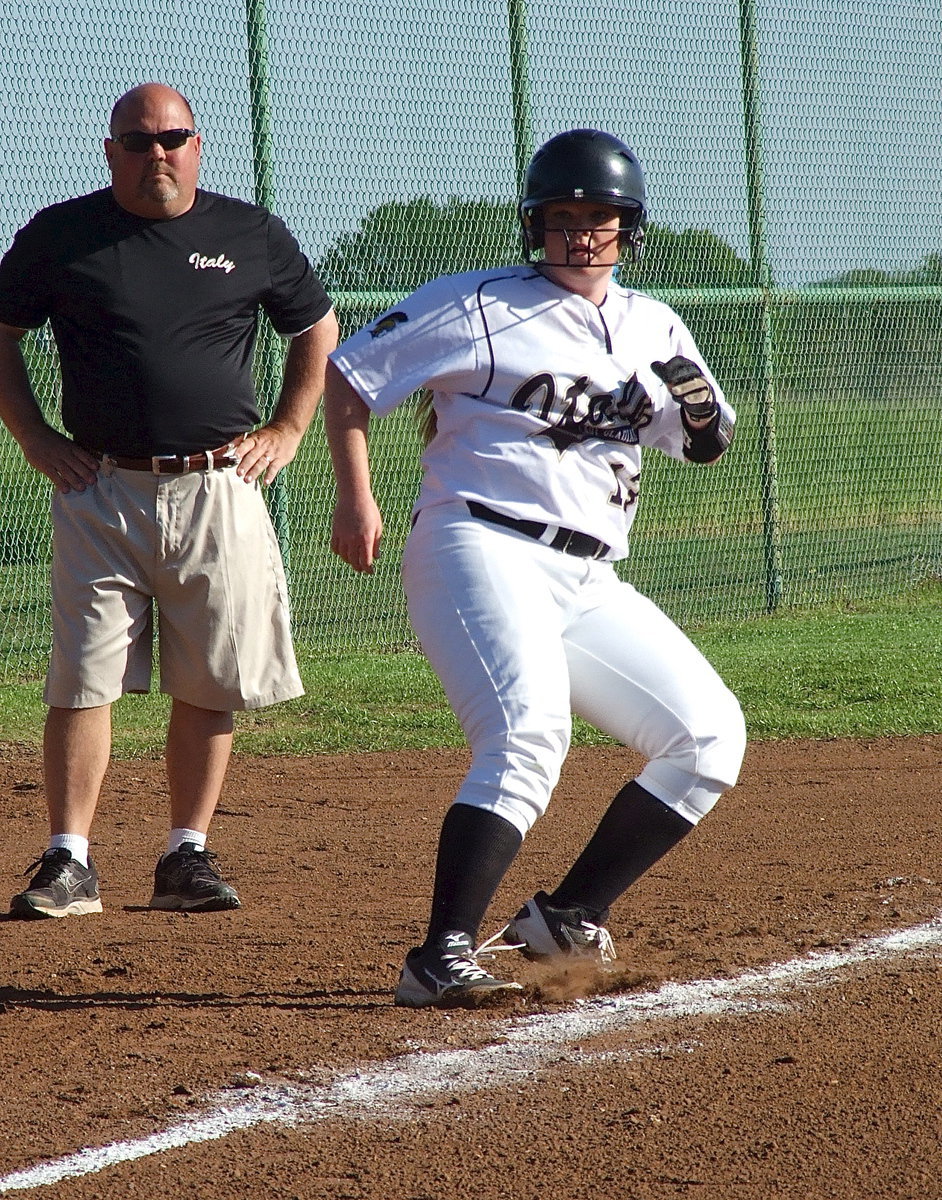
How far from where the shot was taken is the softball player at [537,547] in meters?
3.13

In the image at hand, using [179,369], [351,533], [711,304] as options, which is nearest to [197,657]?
[179,369]

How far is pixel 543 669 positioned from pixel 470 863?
16.3 inches

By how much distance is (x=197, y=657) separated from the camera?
13.6 feet

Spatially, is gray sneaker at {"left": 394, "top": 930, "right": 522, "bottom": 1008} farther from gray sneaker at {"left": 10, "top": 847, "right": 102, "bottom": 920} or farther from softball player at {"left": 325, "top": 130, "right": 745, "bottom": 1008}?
gray sneaker at {"left": 10, "top": 847, "right": 102, "bottom": 920}

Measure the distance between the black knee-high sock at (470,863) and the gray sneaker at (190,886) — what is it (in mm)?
1119

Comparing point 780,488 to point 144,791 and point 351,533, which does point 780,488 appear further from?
point 351,533

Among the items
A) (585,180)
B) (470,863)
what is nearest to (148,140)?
(585,180)

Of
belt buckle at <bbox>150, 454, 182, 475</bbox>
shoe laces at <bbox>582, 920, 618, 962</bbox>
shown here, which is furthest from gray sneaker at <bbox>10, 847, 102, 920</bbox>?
shoe laces at <bbox>582, 920, 618, 962</bbox>

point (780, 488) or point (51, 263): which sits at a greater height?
point (51, 263)

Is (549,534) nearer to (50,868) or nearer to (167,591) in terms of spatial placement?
(167,591)

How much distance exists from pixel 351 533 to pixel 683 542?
27.1 ft

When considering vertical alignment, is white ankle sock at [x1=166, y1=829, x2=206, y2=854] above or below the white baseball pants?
below

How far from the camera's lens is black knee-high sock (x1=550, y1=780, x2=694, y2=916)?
11.0ft

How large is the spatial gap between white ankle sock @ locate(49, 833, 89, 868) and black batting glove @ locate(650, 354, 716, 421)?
74.7 inches
